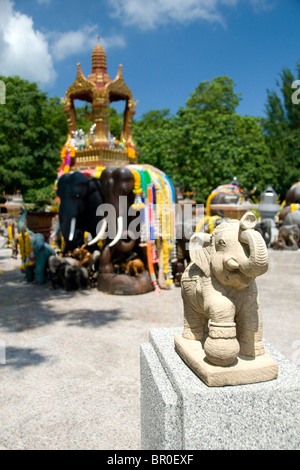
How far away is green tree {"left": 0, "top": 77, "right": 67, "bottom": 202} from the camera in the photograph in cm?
2056

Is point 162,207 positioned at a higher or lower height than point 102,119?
lower

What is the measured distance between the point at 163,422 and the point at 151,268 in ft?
17.2

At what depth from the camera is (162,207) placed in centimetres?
736

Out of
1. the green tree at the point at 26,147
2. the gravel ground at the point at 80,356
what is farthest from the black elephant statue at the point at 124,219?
the green tree at the point at 26,147

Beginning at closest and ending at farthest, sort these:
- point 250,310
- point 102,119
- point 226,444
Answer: point 226,444 < point 250,310 < point 102,119

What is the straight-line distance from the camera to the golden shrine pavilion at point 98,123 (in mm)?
9133

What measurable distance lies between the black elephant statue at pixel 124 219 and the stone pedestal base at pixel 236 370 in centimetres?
472

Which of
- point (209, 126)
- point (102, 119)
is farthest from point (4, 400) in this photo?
point (209, 126)

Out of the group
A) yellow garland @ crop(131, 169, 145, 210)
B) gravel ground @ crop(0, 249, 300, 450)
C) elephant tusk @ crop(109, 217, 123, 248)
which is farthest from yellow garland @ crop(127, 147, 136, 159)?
gravel ground @ crop(0, 249, 300, 450)

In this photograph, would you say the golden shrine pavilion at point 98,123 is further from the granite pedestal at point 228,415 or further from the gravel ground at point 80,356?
the granite pedestal at point 228,415

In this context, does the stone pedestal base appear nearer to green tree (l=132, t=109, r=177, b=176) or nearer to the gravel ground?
the gravel ground

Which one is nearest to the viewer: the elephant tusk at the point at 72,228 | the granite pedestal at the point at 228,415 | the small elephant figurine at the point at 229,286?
the granite pedestal at the point at 228,415

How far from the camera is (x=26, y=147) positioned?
21.0 meters
